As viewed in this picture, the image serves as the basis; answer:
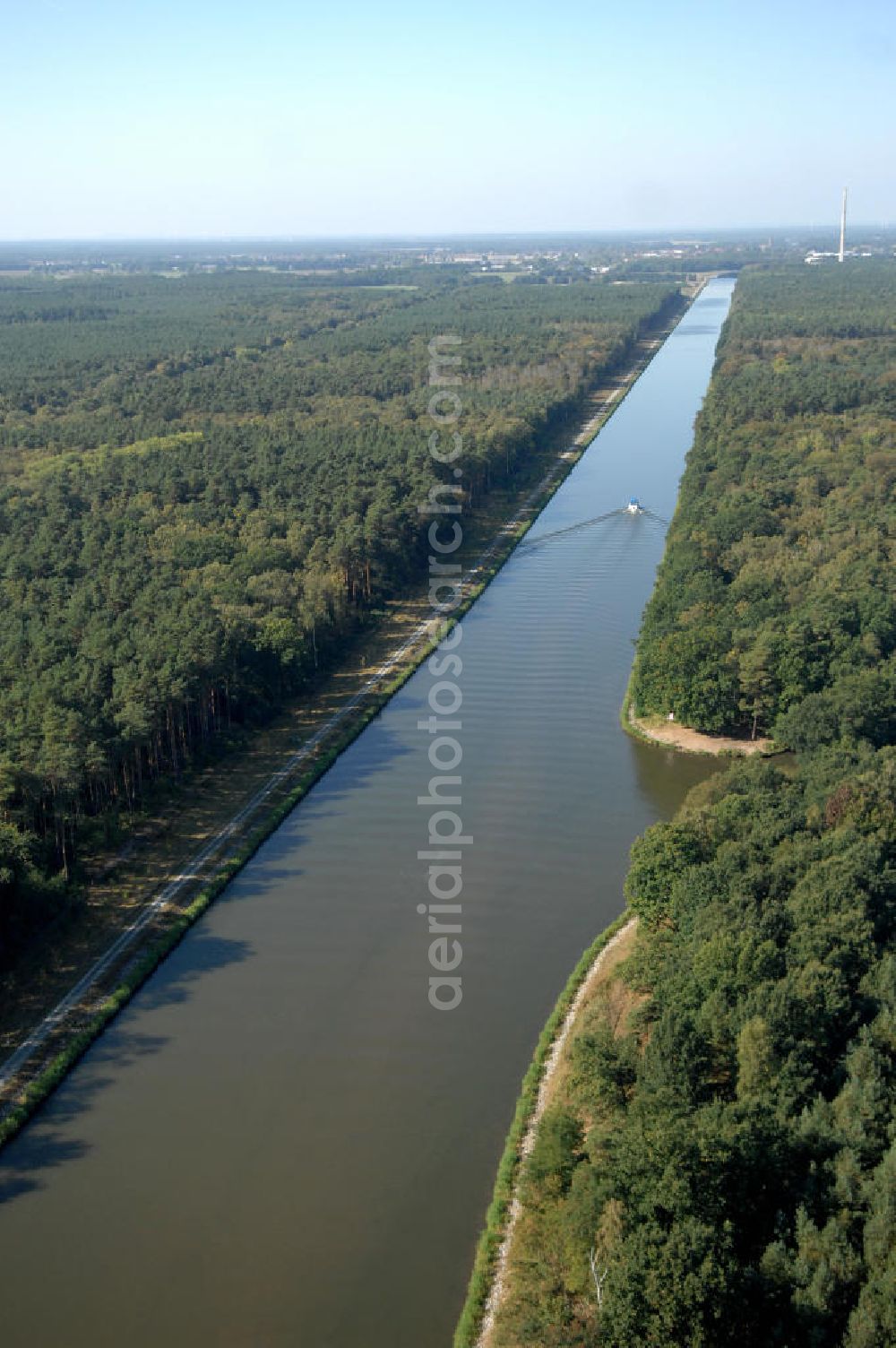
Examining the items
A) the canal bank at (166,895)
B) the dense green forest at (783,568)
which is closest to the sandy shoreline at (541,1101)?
the canal bank at (166,895)

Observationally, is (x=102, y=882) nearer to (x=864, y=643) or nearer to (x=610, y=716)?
(x=610, y=716)

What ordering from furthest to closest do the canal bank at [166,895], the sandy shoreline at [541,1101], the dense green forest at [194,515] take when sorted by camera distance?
the dense green forest at [194,515], the canal bank at [166,895], the sandy shoreline at [541,1101]

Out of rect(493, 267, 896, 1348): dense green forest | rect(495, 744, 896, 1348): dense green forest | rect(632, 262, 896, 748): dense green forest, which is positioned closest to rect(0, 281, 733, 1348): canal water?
rect(493, 267, 896, 1348): dense green forest

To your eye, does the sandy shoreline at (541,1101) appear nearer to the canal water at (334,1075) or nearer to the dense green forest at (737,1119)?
the dense green forest at (737,1119)

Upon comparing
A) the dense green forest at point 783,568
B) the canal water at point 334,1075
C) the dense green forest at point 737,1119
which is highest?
the dense green forest at point 783,568

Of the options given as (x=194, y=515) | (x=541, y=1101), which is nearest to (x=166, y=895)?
(x=541, y=1101)
